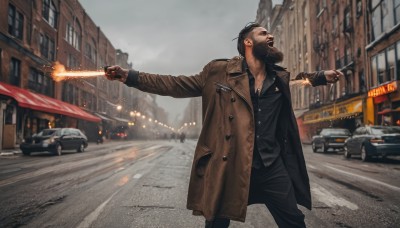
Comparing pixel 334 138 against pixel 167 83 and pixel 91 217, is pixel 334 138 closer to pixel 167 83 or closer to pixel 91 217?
pixel 91 217

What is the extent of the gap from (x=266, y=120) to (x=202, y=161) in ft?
1.85

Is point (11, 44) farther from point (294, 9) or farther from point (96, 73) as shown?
point (294, 9)

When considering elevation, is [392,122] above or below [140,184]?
above

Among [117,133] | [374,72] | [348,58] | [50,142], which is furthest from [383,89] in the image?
[117,133]

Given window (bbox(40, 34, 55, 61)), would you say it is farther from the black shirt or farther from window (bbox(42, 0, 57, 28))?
the black shirt

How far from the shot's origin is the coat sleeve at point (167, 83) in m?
2.79

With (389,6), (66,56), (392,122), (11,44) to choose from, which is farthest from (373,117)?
(66,56)

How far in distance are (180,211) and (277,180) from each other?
294 centimetres

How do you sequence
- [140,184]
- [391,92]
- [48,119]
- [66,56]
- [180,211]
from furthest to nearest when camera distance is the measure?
[66,56]
[48,119]
[391,92]
[140,184]
[180,211]

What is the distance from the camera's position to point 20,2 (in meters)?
23.6

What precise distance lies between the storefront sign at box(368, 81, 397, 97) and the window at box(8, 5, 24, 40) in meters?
23.8

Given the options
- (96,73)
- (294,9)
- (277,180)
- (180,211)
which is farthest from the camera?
(294,9)

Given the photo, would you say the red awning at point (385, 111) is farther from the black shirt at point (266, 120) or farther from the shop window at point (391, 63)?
the black shirt at point (266, 120)

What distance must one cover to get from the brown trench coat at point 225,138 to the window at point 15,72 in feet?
74.7
